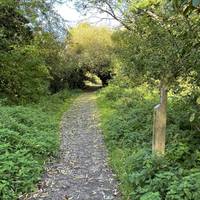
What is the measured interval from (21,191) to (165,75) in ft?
12.9

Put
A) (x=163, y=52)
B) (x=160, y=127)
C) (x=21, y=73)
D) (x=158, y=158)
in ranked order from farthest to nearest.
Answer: (x=21, y=73), (x=163, y=52), (x=160, y=127), (x=158, y=158)

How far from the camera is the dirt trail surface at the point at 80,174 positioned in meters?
6.12

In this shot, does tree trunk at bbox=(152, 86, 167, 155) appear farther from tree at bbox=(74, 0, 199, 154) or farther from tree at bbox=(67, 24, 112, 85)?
tree at bbox=(67, 24, 112, 85)

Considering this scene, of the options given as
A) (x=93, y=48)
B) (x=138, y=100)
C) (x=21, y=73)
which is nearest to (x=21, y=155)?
(x=21, y=73)

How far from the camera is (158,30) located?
8695 millimetres

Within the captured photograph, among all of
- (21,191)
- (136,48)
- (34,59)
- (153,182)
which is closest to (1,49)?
(34,59)

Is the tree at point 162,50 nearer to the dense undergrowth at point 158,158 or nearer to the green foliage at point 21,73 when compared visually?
the dense undergrowth at point 158,158

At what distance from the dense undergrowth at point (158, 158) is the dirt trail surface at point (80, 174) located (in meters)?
0.28

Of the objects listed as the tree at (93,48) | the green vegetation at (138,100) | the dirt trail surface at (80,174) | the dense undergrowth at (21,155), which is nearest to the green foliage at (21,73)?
the green vegetation at (138,100)

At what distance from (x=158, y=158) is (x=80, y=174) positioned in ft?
6.18

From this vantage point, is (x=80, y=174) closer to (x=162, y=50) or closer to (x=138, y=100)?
(x=162, y=50)

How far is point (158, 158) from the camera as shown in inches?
243

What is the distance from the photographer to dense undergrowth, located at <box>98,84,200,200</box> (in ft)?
17.3

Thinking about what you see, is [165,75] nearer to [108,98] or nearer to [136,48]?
[136,48]
